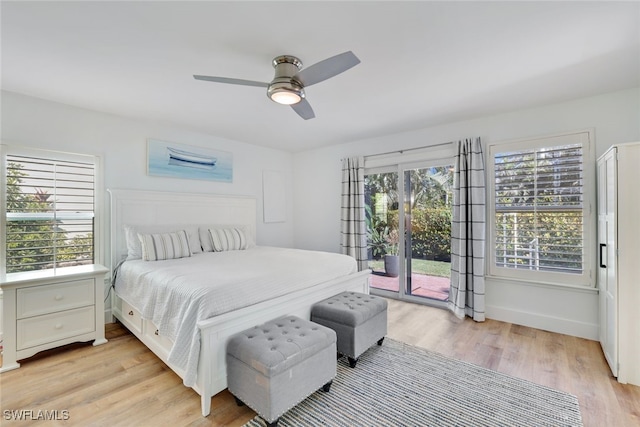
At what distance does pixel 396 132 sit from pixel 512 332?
2.95 metres

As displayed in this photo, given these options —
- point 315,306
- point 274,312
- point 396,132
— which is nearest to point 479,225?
point 396,132

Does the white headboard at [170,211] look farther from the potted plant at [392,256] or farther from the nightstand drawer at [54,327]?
the potted plant at [392,256]

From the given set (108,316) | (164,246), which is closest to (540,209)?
(164,246)

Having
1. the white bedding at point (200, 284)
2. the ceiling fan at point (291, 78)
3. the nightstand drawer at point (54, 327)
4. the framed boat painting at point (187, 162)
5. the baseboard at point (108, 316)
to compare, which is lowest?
the baseboard at point (108, 316)

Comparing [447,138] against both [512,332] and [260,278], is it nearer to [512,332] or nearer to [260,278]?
[512,332]

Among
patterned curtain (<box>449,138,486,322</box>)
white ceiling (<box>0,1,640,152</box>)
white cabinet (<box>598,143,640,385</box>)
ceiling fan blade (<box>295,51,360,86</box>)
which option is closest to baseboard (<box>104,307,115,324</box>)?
white ceiling (<box>0,1,640,152</box>)

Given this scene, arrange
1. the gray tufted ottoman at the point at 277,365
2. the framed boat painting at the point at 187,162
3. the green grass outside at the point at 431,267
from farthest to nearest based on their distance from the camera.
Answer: the green grass outside at the point at 431,267 < the framed boat painting at the point at 187,162 < the gray tufted ottoman at the point at 277,365

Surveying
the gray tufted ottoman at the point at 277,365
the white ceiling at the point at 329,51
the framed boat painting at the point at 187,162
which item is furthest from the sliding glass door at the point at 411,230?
the gray tufted ottoman at the point at 277,365

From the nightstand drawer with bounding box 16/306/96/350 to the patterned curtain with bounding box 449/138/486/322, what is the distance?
13.5 feet

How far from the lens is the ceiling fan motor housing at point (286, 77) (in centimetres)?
209

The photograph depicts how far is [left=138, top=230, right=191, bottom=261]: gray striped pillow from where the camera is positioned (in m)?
3.12

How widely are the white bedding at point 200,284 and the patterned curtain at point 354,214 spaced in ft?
4.17

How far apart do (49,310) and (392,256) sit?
4065 millimetres

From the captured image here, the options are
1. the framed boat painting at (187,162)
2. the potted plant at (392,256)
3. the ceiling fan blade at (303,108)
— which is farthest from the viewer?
the potted plant at (392,256)
